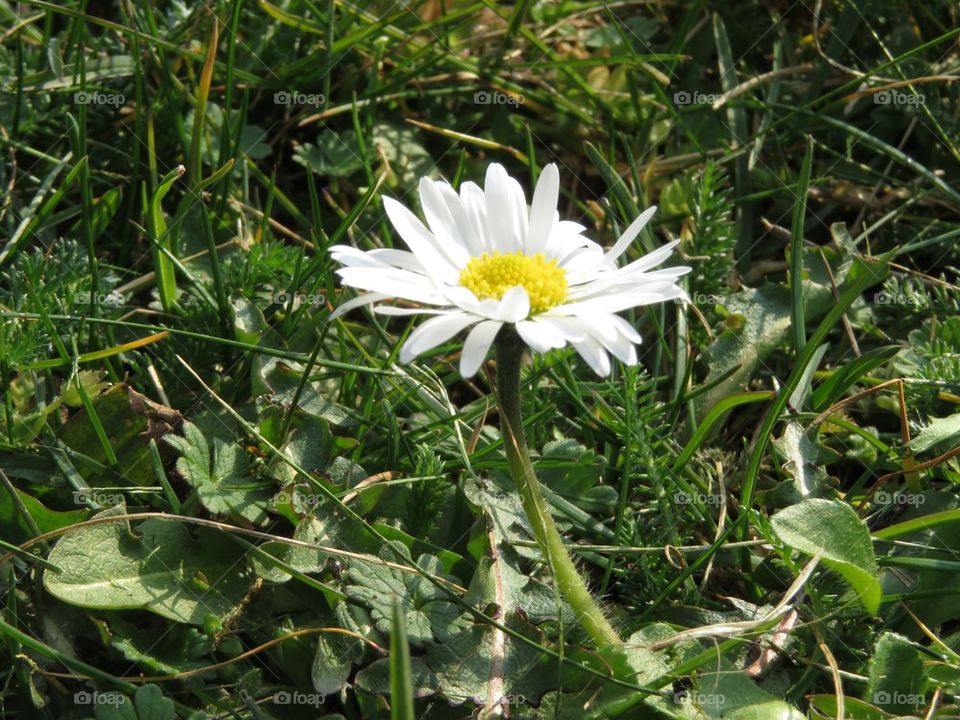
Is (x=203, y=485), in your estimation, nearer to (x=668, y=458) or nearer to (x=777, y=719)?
(x=668, y=458)

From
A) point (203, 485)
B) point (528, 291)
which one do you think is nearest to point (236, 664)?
point (203, 485)
